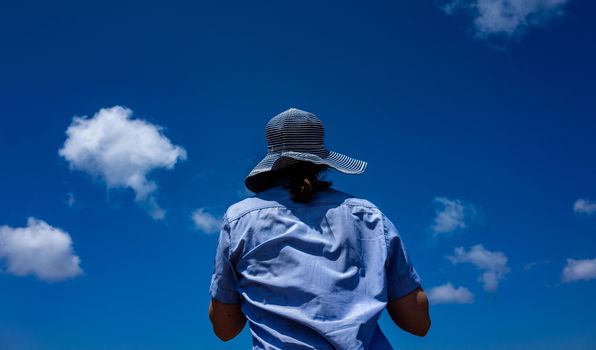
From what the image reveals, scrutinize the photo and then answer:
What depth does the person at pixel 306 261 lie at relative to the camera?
3326 mm

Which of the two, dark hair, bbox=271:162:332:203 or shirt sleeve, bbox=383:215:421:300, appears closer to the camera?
dark hair, bbox=271:162:332:203

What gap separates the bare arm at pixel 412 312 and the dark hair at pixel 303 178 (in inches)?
37.2

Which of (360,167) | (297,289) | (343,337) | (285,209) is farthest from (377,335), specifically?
(360,167)

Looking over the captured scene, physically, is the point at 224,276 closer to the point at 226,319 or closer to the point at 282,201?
the point at 226,319

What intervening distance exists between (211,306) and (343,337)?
1.07 metres

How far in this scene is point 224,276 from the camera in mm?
3793

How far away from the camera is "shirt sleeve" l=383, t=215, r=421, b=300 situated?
3834mm

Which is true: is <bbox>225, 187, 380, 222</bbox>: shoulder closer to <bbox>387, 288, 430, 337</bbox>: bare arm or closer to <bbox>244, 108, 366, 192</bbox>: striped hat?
<bbox>244, 108, 366, 192</bbox>: striped hat

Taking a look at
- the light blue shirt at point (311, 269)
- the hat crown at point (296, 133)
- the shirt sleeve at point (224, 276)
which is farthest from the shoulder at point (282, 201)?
the hat crown at point (296, 133)

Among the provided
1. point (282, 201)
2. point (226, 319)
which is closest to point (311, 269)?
point (282, 201)

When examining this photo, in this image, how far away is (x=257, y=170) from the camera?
4.02 metres

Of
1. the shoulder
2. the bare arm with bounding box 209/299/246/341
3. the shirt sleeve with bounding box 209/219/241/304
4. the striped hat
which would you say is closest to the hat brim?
the striped hat

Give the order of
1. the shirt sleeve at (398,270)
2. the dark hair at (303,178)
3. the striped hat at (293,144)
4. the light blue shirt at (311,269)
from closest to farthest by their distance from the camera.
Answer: the light blue shirt at (311,269), the dark hair at (303,178), the shirt sleeve at (398,270), the striped hat at (293,144)

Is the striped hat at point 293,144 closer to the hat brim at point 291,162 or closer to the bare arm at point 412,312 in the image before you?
the hat brim at point 291,162
